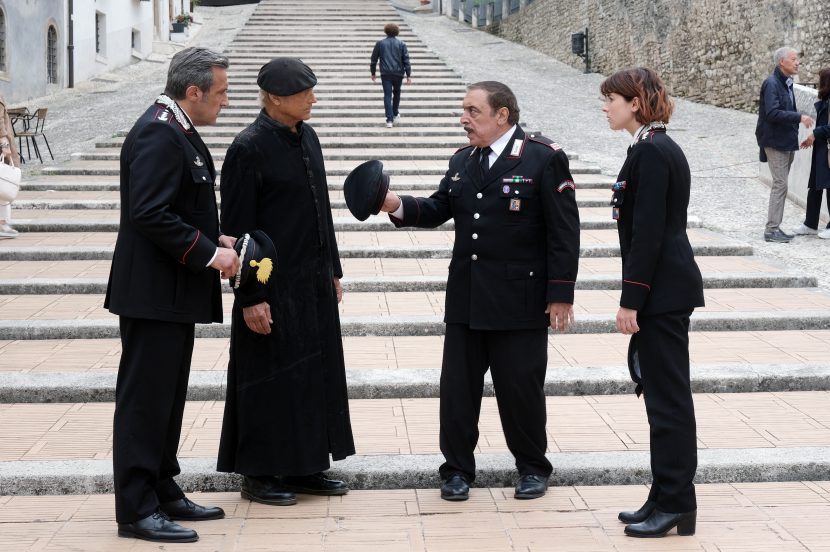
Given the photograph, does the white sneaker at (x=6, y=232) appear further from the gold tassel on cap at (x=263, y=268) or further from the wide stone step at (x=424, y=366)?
the gold tassel on cap at (x=263, y=268)

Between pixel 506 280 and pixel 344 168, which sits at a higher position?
pixel 506 280

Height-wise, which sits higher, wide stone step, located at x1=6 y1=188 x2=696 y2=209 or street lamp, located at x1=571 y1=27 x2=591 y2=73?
street lamp, located at x1=571 y1=27 x2=591 y2=73

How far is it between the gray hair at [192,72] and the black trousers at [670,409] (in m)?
1.91

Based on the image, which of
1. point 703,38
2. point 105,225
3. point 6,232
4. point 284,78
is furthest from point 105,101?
point 284,78

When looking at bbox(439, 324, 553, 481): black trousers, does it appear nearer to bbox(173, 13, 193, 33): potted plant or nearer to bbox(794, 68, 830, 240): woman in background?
bbox(794, 68, 830, 240): woman in background

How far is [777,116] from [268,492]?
7.08m

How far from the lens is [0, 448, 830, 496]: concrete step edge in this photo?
4746 mm

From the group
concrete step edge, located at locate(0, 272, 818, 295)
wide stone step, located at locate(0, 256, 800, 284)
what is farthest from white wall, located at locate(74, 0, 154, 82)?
concrete step edge, located at locate(0, 272, 818, 295)

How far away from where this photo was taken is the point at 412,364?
658 centimetres

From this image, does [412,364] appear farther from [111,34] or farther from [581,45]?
[111,34]

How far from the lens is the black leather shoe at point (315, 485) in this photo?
466cm

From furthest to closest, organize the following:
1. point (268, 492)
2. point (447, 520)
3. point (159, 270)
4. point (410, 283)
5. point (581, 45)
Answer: point (581, 45)
point (410, 283)
point (268, 492)
point (447, 520)
point (159, 270)

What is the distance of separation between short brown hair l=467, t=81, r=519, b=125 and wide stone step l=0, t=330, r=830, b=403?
2017 mm

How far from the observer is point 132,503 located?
13.3 ft
